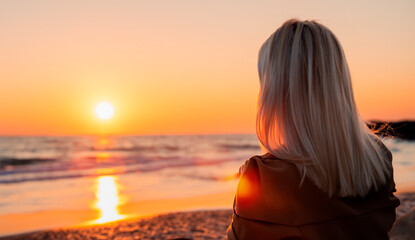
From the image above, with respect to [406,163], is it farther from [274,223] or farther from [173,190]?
[274,223]

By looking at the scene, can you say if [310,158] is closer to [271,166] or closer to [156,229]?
[271,166]

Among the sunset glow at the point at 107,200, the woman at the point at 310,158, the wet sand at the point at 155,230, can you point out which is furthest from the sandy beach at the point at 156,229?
the woman at the point at 310,158

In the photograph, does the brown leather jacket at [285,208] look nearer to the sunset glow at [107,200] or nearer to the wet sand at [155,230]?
the wet sand at [155,230]

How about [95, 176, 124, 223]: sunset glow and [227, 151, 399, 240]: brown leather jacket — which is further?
[95, 176, 124, 223]: sunset glow

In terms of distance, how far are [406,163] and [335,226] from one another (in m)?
19.4

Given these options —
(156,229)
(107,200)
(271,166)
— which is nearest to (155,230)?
(156,229)

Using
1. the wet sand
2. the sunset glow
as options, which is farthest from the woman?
the sunset glow

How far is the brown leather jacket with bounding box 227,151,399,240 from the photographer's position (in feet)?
5.17

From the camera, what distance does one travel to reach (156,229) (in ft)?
23.2

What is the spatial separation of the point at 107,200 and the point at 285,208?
9.46m

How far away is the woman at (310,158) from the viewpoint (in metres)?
1.59

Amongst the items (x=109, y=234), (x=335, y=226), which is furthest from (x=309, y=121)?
(x=109, y=234)

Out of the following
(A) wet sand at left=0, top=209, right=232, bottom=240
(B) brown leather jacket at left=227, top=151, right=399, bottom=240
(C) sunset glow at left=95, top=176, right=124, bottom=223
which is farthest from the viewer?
(C) sunset glow at left=95, top=176, right=124, bottom=223

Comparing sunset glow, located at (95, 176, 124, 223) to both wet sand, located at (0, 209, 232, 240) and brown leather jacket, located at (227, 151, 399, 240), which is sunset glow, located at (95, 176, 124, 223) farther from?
brown leather jacket, located at (227, 151, 399, 240)
